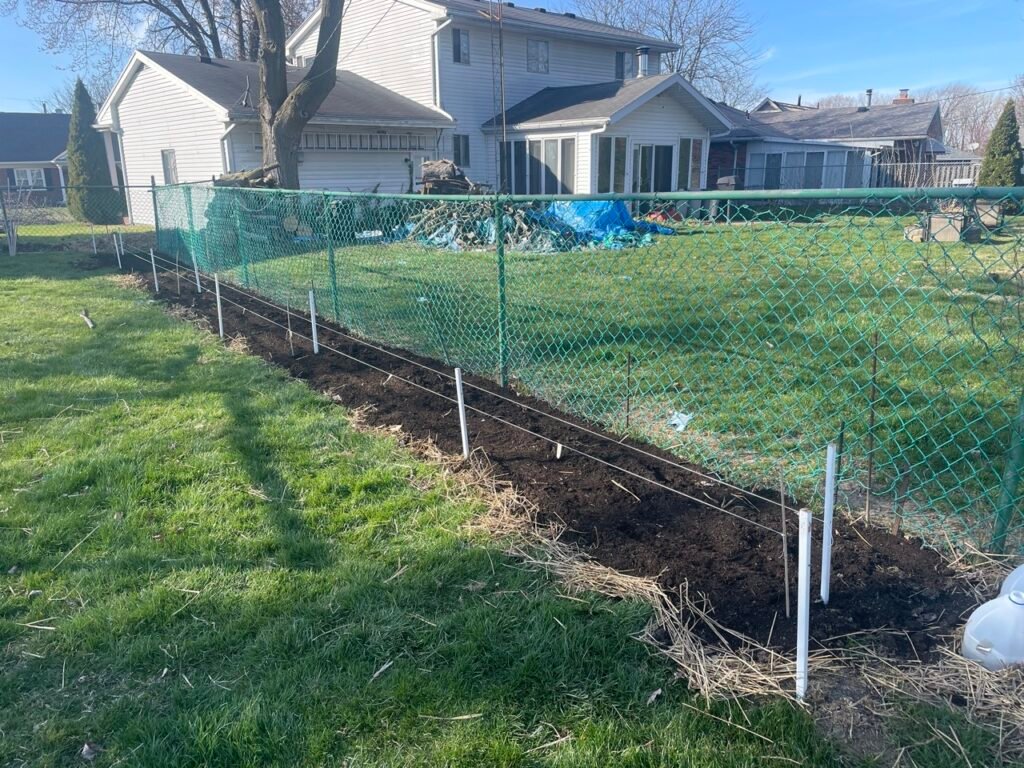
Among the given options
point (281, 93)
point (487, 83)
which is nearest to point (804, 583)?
point (281, 93)

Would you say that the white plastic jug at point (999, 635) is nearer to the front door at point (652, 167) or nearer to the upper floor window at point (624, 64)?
the front door at point (652, 167)

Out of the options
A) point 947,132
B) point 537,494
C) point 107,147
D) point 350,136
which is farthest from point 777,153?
point 947,132

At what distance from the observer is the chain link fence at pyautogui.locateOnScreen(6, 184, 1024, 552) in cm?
322

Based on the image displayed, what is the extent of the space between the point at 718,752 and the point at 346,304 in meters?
5.98

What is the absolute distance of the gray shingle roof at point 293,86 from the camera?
57.5 ft

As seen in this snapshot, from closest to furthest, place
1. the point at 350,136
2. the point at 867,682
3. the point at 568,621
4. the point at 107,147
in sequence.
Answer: the point at 867,682 → the point at 568,621 → the point at 350,136 → the point at 107,147

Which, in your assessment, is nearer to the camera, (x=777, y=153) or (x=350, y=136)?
(x=350, y=136)

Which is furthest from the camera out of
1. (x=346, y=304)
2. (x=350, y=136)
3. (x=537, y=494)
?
(x=350, y=136)

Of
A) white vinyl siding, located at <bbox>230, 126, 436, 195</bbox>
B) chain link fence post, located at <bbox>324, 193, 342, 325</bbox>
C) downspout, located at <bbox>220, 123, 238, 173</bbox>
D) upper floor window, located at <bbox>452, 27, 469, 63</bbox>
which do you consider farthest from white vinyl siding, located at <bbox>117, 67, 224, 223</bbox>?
chain link fence post, located at <bbox>324, 193, 342, 325</bbox>

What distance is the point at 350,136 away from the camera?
18953mm

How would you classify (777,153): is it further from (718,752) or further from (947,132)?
(947,132)

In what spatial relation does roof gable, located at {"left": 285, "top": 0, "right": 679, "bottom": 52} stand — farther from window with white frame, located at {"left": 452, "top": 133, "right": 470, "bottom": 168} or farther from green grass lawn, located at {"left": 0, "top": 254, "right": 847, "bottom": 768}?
green grass lawn, located at {"left": 0, "top": 254, "right": 847, "bottom": 768}

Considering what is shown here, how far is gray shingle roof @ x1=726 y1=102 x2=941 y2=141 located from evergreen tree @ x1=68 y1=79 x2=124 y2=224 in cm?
2191

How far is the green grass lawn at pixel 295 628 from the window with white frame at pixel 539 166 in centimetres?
1663
